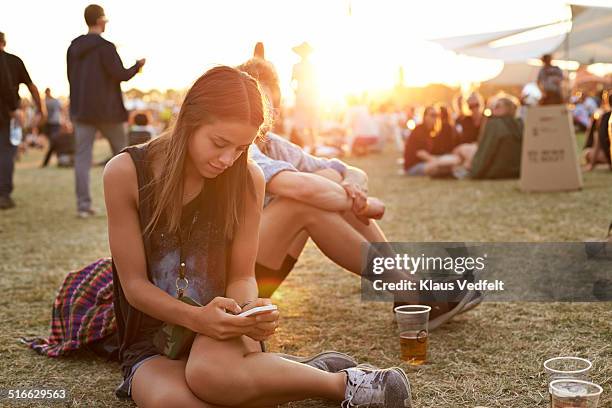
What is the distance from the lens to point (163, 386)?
6.69 ft

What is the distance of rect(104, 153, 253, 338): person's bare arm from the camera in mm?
2111

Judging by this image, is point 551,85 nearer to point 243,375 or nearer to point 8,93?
point 8,93

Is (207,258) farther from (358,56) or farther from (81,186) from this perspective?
(358,56)

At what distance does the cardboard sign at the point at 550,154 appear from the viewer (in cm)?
768

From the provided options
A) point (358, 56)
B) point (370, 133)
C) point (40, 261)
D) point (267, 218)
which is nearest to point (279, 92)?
point (267, 218)

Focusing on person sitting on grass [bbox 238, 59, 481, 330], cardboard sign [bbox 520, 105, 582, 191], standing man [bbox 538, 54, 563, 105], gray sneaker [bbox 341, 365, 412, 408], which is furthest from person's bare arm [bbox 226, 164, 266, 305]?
standing man [bbox 538, 54, 563, 105]

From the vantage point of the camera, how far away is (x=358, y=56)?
17812mm

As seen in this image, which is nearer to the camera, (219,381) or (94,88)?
(219,381)

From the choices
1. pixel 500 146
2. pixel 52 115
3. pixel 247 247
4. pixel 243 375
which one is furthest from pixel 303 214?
pixel 52 115

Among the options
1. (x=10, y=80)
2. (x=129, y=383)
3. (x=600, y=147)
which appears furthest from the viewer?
(x=600, y=147)

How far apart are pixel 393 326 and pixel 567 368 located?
3.50ft

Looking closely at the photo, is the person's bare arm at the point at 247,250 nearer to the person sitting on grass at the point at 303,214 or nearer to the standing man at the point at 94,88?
the person sitting on grass at the point at 303,214

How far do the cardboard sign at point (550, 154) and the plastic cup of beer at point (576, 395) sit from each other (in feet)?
20.0

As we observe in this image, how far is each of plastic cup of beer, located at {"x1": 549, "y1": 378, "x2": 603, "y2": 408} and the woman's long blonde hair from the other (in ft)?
3.43
